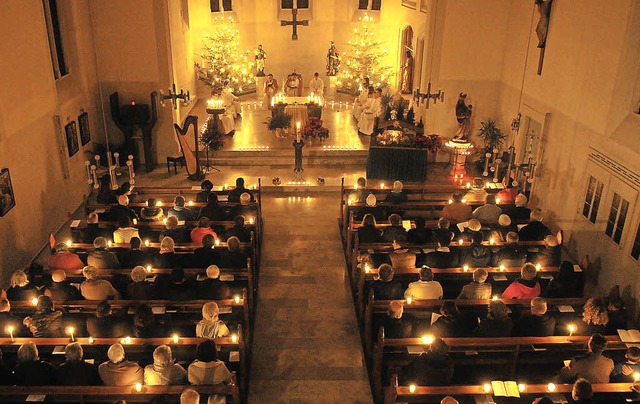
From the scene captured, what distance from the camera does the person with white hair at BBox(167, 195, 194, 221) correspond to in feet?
36.5

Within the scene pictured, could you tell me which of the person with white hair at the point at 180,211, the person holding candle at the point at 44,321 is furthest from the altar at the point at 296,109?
the person holding candle at the point at 44,321

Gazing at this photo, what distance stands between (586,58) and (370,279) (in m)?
6.47

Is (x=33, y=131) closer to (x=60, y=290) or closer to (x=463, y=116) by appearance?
(x=60, y=290)

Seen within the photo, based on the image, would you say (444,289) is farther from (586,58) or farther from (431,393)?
(586,58)

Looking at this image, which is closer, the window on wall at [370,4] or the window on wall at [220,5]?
the window on wall at [220,5]

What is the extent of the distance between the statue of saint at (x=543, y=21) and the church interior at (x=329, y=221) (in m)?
0.04

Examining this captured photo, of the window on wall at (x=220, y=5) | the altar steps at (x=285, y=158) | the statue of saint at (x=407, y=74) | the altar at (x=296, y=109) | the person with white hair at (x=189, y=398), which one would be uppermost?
the window on wall at (x=220, y=5)

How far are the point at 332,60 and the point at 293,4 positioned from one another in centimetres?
293

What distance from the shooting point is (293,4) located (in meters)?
23.8

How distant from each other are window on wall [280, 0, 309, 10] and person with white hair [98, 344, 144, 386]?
19672 millimetres

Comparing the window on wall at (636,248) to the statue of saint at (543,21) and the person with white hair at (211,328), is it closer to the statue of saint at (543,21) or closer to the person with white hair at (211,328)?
the statue of saint at (543,21)

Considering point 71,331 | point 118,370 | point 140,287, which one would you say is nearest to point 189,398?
A: point 118,370

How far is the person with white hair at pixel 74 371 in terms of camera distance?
6578 mm

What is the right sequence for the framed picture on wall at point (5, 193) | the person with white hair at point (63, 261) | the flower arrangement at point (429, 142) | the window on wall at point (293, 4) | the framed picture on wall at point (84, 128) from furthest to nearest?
the window on wall at point (293, 4), the flower arrangement at point (429, 142), the framed picture on wall at point (84, 128), the framed picture on wall at point (5, 193), the person with white hair at point (63, 261)
